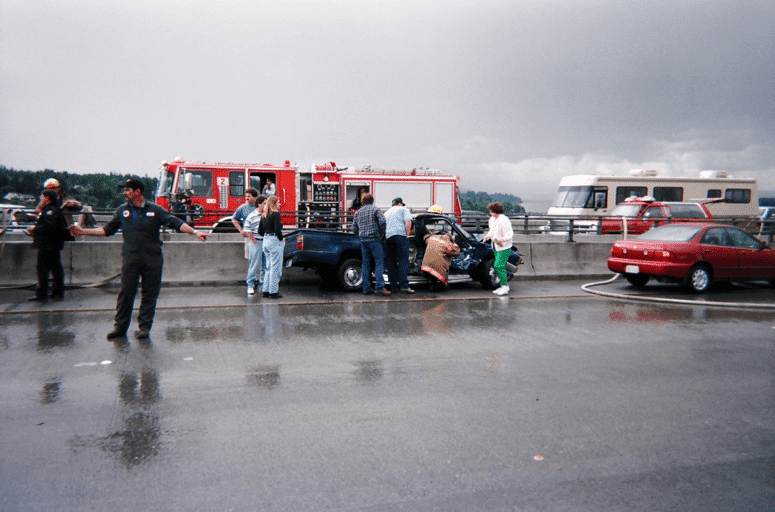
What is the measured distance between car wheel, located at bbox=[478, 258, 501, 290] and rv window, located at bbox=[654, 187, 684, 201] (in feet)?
56.8

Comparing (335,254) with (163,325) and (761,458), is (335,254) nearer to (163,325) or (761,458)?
(163,325)

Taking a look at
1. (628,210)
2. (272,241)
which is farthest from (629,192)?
(272,241)

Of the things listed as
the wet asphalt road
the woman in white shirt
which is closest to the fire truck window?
the woman in white shirt

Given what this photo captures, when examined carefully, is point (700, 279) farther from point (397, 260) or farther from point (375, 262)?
point (375, 262)

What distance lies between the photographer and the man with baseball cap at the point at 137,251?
7.55m

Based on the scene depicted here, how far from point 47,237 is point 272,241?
3.74 m

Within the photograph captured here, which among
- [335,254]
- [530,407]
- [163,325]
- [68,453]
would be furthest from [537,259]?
[68,453]

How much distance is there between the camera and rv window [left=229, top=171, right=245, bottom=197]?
2119cm

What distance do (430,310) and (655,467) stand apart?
6183 millimetres

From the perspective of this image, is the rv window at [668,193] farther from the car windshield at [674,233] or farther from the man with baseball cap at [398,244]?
the man with baseball cap at [398,244]

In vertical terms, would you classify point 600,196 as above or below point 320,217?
above

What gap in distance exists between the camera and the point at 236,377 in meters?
5.89

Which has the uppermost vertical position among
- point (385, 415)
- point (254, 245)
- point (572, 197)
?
point (572, 197)

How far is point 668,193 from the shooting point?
89.4 feet
